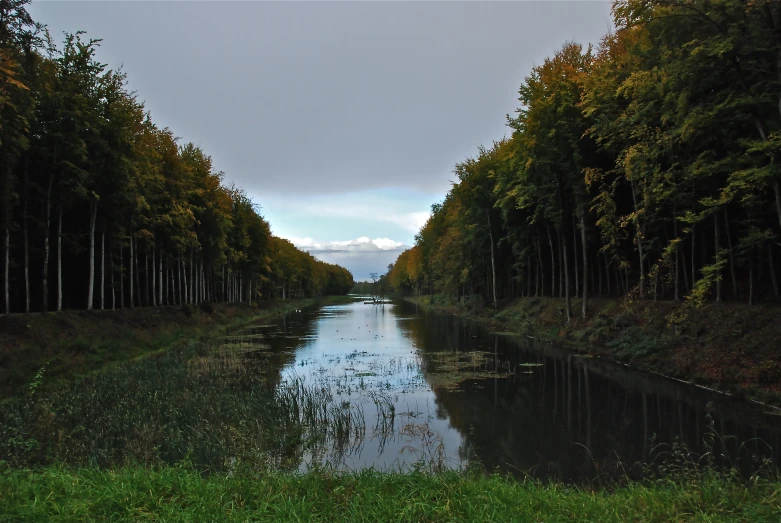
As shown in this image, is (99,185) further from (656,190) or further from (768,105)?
(768,105)

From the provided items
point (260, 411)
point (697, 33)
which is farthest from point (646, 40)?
point (260, 411)

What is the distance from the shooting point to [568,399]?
46.6ft

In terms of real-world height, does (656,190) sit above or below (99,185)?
below

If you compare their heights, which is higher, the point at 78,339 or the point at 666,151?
the point at 666,151

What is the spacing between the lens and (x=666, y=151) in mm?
17734

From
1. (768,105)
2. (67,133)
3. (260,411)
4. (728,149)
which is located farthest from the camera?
(67,133)

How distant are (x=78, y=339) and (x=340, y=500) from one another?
56.0 feet

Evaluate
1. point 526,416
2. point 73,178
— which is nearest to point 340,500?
point 526,416

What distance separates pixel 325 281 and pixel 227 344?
130 meters

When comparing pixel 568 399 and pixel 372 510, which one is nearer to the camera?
pixel 372 510

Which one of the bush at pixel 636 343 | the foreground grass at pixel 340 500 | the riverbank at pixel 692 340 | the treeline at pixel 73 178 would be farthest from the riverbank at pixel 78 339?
the bush at pixel 636 343

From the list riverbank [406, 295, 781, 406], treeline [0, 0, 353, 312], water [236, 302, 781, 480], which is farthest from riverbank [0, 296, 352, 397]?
riverbank [406, 295, 781, 406]

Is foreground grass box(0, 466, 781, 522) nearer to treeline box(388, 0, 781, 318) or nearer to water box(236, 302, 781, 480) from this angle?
water box(236, 302, 781, 480)

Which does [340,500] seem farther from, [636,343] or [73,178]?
[73,178]
